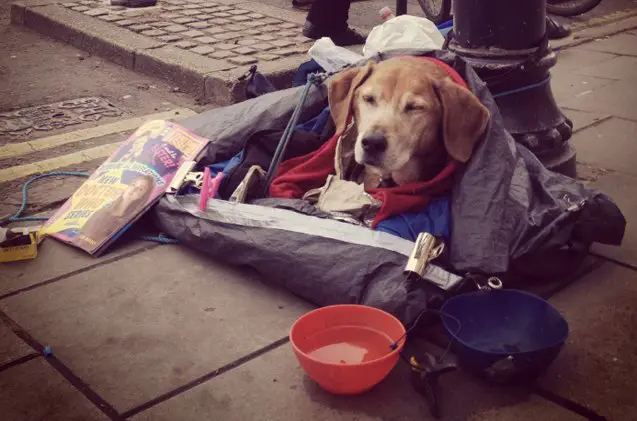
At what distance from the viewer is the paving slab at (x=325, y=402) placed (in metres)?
2.31

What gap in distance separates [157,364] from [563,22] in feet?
21.1

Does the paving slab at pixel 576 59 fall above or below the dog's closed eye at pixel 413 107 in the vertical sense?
below

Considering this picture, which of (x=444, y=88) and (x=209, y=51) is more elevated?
(x=444, y=88)

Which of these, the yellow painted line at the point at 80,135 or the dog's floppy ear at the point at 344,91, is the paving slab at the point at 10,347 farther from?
the yellow painted line at the point at 80,135

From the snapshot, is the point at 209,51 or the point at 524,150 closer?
the point at 524,150

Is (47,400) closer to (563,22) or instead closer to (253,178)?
(253,178)

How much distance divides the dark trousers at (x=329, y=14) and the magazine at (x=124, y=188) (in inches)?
108

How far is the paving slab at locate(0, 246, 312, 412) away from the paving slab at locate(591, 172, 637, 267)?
142cm

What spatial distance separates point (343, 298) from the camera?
281 centimetres

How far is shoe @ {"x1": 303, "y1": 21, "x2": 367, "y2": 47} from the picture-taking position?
20.6ft

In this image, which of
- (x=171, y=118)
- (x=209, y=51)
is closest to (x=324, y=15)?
(x=209, y=51)

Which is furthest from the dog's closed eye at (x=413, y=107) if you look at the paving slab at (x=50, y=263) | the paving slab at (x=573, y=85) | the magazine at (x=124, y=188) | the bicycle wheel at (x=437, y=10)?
A: the bicycle wheel at (x=437, y=10)

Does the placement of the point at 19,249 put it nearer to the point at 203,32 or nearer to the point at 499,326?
the point at 499,326

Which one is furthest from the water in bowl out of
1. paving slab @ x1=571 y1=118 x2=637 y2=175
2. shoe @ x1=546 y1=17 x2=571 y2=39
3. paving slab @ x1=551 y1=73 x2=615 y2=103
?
shoe @ x1=546 y1=17 x2=571 y2=39
